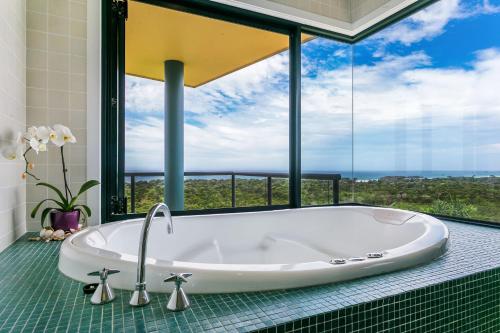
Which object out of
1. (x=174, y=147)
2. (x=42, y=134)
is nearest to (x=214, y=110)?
(x=174, y=147)

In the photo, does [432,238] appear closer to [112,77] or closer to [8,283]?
[8,283]

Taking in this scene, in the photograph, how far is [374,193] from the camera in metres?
3.12

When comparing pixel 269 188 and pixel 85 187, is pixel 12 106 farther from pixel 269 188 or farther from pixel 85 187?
pixel 269 188

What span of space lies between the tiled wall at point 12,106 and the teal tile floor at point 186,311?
0.36 metres

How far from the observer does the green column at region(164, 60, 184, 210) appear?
129 inches

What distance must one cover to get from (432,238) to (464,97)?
4.74 feet

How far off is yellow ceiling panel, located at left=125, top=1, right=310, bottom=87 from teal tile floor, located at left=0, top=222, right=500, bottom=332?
193 centimetres

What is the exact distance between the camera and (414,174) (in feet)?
8.96

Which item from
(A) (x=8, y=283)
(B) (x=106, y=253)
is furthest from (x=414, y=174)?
(A) (x=8, y=283)

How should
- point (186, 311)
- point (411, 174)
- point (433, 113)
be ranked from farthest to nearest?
point (411, 174) → point (433, 113) → point (186, 311)

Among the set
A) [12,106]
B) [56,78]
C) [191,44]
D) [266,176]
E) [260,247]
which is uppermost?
[191,44]

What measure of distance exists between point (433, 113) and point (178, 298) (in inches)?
98.9

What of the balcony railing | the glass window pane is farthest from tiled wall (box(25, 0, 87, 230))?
the glass window pane

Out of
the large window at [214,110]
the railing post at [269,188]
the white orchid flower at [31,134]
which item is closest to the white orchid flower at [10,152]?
the white orchid flower at [31,134]
